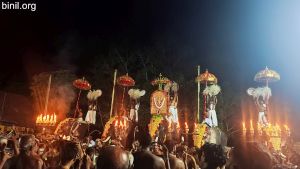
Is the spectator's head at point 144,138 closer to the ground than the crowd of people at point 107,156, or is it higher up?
higher up

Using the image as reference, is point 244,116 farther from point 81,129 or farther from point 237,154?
point 237,154

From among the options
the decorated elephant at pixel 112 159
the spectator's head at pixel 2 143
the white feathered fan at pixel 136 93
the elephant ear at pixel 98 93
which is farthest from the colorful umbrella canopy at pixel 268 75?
the spectator's head at pixel 2 143

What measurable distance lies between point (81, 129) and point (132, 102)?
11.3 feet

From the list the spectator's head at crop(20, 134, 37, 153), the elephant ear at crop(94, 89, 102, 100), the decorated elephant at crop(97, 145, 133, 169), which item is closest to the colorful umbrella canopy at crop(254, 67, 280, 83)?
the elephant ear at crop(94, 89, 102, 100)

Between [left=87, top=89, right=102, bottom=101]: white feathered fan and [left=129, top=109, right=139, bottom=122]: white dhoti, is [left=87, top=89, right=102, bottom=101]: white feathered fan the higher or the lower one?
the higher one

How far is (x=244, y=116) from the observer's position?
2309 cm

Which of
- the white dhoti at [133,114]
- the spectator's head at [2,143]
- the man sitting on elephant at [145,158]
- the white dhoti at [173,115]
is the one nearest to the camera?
the man sitting on elephant at [145,158]

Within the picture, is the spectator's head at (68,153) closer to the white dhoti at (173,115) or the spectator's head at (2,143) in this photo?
the spectator's head at (2,143)

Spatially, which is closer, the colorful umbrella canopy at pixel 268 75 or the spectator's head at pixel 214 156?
the spectator's head at pixel 214 156

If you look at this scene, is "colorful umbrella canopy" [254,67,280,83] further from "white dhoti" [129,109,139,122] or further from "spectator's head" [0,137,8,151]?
"spectator's head" [0,137,8,151]

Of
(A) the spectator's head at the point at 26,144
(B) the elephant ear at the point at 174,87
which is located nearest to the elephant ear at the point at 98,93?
(B) the elephant ear at the point at 174,87

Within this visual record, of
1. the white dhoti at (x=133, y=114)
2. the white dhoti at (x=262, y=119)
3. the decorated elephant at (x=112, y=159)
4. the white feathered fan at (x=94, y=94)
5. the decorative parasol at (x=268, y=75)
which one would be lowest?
the decorated elephant at (x=112, y=159)

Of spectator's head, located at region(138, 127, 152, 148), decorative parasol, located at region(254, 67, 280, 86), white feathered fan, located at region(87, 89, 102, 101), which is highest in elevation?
decorative parasol, located at region(254, 67, 280, 86)

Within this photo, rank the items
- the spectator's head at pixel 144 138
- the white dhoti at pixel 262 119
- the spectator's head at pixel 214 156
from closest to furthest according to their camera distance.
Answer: the spectator's head at pixel 214 156
the spectator's head at pixel 144 138
the white dhoti at pixel 262 119
